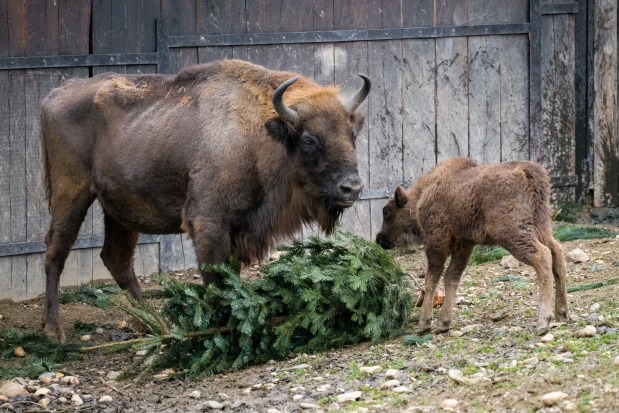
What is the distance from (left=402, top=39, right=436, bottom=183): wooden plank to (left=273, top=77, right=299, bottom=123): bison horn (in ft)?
12.4

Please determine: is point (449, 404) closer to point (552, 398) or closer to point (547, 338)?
point (552, 398)

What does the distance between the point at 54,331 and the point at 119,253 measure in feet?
2.90

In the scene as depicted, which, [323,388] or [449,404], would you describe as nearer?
[449,404]

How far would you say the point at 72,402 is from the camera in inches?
242

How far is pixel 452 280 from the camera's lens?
6.61m

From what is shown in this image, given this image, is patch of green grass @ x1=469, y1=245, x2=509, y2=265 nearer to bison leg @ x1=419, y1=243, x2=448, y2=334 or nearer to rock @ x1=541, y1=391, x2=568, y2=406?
bison leg @ x1=419, y1=243, x2=448, y2=334

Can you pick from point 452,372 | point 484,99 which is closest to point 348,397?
point 452,372

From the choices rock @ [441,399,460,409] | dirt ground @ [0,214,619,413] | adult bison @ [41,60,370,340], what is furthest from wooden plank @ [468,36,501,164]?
rock @ [441,399,460,409]

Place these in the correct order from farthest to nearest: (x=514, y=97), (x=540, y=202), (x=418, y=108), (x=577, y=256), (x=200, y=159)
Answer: (x=514, y=97) → (x=418, y=108) → (x=577, y=256) → (x=200, y=159) → (x=540, y=202)

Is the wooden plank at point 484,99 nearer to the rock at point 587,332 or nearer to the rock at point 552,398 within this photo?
the rock at point 587,332

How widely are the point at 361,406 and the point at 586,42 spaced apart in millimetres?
7269

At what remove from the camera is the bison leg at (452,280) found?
21.4ft

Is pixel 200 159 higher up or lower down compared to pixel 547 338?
higher up

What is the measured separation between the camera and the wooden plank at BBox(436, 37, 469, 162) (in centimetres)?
1048
